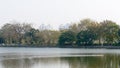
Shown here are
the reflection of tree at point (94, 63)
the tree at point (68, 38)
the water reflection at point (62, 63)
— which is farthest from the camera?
the tree at point (68, 38)

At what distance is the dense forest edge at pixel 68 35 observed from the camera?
64.8m

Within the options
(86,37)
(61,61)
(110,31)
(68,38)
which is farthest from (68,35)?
(61,61)

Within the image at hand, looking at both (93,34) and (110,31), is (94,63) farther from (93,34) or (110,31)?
(93,34)

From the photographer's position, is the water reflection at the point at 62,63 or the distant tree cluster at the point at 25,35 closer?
the water reflection at the point at 62,63

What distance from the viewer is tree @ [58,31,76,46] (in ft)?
228

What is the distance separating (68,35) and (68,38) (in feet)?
3.82

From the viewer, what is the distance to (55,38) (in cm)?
7912

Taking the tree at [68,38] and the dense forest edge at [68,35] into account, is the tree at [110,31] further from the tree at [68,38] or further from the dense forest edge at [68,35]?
the tree at [68,38]

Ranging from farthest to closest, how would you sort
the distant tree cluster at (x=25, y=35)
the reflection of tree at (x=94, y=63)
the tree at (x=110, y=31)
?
the distant tree cluster at (x=25, y=35), the tree at (x=110, y=31), the reflection of tree at (x=94, y=63)

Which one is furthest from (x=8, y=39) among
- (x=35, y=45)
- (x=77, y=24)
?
(x=77, y=24)

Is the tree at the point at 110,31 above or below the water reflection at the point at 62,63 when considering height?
above

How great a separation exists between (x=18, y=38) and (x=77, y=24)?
17589 mm

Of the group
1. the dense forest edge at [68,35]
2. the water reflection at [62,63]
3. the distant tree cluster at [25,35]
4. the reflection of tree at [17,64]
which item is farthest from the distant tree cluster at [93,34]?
the reflection of tree at [17,64]

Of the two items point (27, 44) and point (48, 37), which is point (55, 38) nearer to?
point (48, 37)
